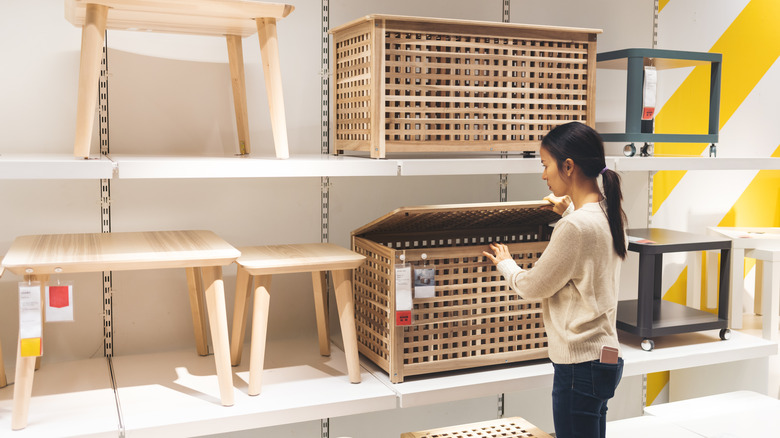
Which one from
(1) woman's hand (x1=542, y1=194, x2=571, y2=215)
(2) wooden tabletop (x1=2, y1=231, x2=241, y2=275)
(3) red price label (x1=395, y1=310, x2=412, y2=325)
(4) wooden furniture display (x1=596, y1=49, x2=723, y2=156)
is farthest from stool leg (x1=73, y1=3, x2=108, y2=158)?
(4) wooden furniture display (x1=596, y1=49, x2=723, y2=156)

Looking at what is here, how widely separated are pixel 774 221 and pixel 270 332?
2476mm

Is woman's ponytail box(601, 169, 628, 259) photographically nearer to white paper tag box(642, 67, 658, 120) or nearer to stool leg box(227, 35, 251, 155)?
white paper tag box(642, 67, 658, 120)

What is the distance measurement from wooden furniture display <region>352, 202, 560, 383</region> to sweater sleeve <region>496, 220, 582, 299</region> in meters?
Result: 0.27

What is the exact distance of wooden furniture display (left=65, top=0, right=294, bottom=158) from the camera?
5.85 ft

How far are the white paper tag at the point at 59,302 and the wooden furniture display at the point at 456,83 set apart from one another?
895mm

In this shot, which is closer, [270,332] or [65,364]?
[65,364]

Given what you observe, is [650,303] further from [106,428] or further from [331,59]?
[106,428]

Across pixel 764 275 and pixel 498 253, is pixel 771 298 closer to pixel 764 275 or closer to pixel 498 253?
pixel 764 275

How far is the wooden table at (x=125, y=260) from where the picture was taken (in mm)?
1733

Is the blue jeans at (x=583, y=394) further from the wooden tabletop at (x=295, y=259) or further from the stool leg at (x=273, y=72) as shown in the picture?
the stool leg at (x=273, y=72)

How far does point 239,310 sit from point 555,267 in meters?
0.96

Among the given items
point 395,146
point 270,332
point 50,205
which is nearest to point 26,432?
point 50,205

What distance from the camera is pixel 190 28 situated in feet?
7.16

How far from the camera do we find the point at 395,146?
7.03ft
